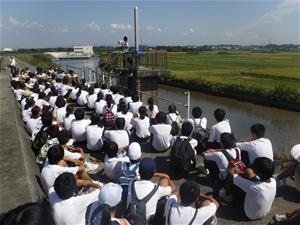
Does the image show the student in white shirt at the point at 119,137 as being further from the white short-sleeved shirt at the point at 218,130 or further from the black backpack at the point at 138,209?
the black backpack at the point at 138,209

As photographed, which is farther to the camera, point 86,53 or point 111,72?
point 86,53

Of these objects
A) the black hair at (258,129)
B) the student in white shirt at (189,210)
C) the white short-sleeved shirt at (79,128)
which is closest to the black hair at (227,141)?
the black hair at (258,129)

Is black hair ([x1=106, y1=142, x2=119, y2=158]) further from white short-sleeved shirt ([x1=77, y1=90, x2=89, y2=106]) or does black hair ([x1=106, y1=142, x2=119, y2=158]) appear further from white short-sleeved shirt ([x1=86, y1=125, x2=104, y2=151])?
white short-sleeved shirt ([x1=77, y1=90, x2=89, y2=106])

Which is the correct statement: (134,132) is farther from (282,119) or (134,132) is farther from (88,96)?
(282,119)

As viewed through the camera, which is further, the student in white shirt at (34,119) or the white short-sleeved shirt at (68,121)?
the white short-sleeved shirt at (68,121)

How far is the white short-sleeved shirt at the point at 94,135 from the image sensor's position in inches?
275

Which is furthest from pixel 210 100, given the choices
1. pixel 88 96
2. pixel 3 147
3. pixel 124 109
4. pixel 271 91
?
pixel 3 147

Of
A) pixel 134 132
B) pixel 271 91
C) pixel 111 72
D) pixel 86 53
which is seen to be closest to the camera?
pixel 134 132

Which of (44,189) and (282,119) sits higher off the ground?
(44,189)

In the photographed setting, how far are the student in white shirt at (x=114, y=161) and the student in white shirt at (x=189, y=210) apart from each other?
72.7 inches

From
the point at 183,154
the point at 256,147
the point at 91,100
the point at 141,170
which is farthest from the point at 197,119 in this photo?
the point at 91,100

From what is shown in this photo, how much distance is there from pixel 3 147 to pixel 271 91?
2128 centimetres

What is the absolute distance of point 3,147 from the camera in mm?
5945

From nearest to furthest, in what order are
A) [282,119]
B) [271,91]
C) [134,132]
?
[134,132] → [282,119] → [271,91]
